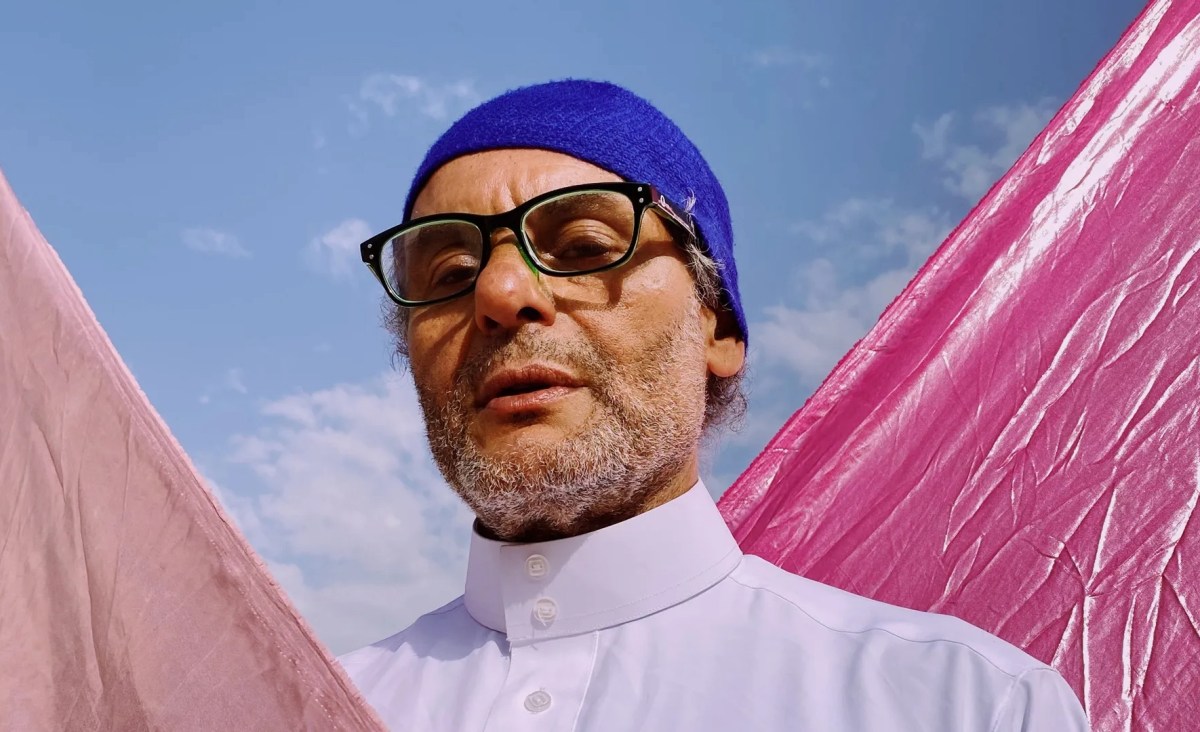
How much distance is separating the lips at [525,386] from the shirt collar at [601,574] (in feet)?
0.62

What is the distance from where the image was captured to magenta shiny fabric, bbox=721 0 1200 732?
145cm

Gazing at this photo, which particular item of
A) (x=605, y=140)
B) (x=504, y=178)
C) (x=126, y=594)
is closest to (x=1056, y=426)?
(x=605, y=140)

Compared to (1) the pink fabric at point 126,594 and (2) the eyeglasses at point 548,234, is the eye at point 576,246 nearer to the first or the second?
(2) the eyeglasses at point 548,234

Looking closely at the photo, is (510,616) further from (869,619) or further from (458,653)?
(869,619)

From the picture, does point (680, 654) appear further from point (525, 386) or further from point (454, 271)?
point (454, 271)

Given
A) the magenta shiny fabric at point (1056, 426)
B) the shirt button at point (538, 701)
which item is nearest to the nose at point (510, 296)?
the shirt button at point (538, 701)

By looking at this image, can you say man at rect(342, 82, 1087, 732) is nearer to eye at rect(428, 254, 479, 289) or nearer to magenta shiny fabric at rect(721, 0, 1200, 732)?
eye at rect(428, 254, 479, 289)

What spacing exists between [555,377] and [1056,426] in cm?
91

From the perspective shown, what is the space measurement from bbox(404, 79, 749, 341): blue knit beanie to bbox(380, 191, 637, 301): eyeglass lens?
12 centimetres

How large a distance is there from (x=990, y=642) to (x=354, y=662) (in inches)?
33.5

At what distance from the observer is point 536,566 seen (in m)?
1.29

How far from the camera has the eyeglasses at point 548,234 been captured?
134 centimetres

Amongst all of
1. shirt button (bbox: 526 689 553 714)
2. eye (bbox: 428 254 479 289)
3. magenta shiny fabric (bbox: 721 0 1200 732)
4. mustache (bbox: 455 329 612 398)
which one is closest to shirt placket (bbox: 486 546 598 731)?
shirt button (bbox: 526 689 553 714)

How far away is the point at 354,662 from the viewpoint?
4.64 ft
